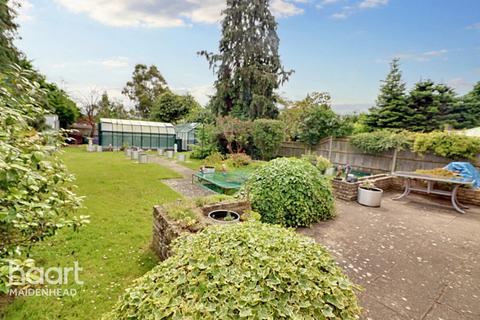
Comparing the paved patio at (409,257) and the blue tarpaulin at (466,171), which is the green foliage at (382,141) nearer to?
the blue tarpaulin at (466,171)

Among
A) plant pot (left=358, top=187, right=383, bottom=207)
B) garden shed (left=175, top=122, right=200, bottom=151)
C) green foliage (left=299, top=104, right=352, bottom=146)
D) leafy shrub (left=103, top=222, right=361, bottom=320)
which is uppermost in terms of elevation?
green foliage (left=299, top=104, right=352, bottom=146)

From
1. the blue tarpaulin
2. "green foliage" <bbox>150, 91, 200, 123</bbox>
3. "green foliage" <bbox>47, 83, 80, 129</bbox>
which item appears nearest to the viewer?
the blue tarpaulin

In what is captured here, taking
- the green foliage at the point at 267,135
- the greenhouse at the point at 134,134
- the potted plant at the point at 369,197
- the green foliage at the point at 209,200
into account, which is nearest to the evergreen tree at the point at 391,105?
the green foliage at the point at 267,135

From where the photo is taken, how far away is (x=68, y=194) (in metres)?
2.02

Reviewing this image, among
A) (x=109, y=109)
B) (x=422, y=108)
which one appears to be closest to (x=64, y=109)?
(x=109, y=109)

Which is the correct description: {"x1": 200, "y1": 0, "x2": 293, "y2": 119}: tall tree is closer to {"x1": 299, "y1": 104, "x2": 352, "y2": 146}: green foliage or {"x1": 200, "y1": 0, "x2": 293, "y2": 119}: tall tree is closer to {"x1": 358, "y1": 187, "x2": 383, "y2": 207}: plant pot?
{"x1": 299, "y1": 104, "x2": 352, "y2": 146}: green foliage

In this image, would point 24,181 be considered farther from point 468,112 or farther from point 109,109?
point 109,109

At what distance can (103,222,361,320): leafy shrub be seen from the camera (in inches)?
49.6

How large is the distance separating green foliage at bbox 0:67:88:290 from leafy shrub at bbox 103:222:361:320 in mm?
753

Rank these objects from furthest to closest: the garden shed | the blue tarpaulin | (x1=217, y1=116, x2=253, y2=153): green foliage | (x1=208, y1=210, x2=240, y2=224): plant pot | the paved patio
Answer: the garden shed
(x1=217, y1=116, x2=253, y2=153): green foliage
the blue tarpaulin
(x1=208, y1=210, x2=240, y2=224): plant pot
the paved patio

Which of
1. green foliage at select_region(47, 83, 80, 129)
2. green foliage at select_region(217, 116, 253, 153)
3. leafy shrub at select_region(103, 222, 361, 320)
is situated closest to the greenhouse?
green foliage at select_region(47, 83, 80, 129)

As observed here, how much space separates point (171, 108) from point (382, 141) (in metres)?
23.2

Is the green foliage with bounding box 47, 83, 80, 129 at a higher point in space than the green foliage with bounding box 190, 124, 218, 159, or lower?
higher

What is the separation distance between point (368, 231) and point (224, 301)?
3.67m
